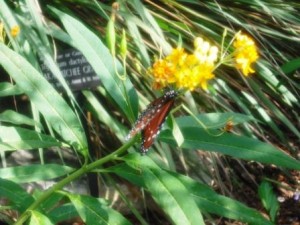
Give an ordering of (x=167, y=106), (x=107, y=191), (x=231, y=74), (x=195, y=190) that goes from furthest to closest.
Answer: (x=231, y=74) < (x=107, y=191) < (x=195, y=190) < (x=167, y=106)

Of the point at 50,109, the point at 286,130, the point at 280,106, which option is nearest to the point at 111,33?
the point at 50,109

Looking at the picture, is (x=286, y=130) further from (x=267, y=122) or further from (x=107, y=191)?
(x=107, y=191)

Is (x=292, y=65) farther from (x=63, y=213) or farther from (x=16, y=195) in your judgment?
(x=16, y=195)

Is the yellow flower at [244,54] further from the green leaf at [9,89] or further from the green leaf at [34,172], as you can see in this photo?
the green leaf at [9,89]

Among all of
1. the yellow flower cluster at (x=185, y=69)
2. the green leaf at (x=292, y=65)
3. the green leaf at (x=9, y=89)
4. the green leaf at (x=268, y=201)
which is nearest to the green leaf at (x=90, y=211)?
the yellow flower cluster at (x=185, y=69)

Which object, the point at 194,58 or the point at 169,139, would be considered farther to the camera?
the point at 169,139

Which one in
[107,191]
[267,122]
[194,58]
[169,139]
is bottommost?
[107,191]

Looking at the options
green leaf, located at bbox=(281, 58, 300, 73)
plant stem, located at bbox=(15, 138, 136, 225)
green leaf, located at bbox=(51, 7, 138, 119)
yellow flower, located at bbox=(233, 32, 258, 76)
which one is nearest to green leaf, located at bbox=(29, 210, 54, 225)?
plant stem, located at bbox=(15, 138, 136, 225)

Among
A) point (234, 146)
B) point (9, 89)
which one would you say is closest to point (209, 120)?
point (234, 146)
